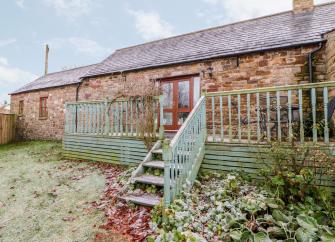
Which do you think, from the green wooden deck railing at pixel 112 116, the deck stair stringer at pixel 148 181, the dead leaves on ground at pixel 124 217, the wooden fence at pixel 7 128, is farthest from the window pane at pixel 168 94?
the wooden fence at pixel 7 128

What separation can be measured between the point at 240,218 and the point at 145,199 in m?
1.60

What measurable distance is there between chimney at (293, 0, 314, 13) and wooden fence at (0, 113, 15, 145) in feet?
54.8

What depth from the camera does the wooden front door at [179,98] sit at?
324 inches

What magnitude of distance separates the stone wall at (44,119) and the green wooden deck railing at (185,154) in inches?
386

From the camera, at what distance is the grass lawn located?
321 centimetres

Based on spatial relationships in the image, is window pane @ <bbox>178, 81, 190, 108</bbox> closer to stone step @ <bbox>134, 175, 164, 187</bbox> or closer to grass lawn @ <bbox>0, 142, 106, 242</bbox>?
grass lawn @ <bbox>0, 142, 106, 242</bbox>

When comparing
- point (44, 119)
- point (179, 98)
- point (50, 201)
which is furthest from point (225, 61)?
point (44, 119)

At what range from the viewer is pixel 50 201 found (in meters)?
4.23

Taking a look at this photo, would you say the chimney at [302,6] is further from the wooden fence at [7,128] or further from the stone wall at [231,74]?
the wooden fence at [7,128]

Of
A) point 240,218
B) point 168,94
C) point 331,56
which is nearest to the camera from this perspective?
point 240,218

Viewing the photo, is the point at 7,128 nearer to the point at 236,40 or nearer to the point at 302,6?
the point at 236,40

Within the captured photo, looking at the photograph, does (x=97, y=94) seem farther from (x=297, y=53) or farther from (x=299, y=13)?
(x=299, y=13)

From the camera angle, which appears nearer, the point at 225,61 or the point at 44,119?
the point at 225,61

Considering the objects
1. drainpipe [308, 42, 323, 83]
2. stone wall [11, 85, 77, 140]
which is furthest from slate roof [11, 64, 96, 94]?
drainpipe [308, 42, 323, 83]
